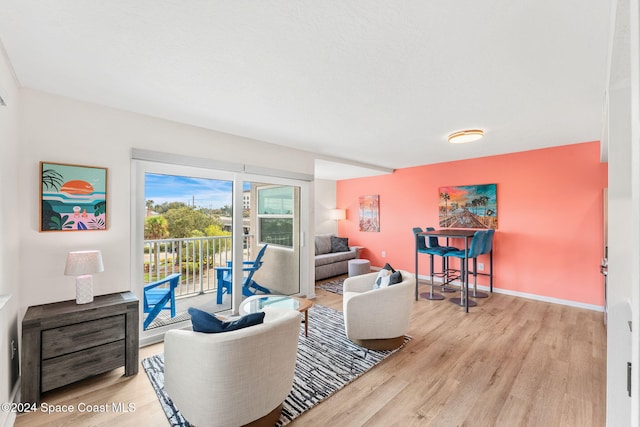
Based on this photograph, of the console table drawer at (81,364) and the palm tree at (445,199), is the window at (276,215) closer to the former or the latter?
the console table drawer at (81,364)

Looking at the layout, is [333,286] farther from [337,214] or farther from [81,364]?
[81,364]

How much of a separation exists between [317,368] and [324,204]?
4.95 metres

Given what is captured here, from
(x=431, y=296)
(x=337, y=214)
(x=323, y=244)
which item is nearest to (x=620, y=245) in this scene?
(x=431, y=296)

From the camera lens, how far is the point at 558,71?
1.97 meters

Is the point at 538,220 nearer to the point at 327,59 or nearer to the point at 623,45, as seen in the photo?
the point at 623,45

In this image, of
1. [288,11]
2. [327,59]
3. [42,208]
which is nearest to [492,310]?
[327,59]

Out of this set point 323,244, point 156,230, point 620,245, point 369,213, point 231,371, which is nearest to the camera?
point 620,245

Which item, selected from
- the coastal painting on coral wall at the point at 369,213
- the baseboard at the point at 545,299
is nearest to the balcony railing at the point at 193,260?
the coastal painting on coral wall at the point at 369,213

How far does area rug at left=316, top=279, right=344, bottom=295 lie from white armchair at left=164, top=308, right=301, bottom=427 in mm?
3131

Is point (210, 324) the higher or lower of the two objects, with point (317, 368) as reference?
higher

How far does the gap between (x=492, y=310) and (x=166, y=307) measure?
4.32 meters

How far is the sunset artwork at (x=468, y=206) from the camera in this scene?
4.72 metres

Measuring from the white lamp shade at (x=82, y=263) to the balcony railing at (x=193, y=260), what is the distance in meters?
0.99

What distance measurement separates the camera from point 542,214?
4.26m
